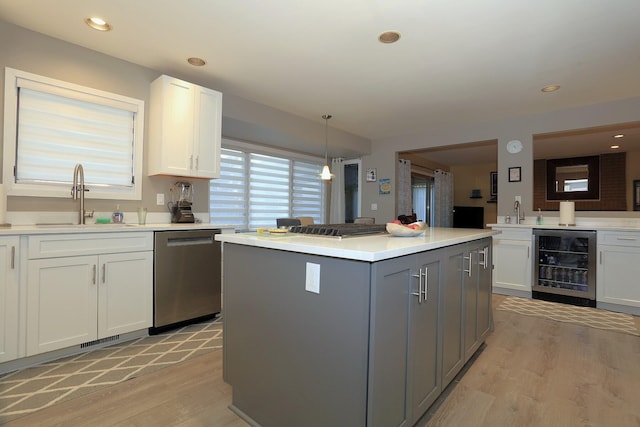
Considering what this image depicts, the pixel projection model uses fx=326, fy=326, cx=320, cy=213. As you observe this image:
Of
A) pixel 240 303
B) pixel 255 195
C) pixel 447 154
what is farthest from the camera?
pixel 447 154

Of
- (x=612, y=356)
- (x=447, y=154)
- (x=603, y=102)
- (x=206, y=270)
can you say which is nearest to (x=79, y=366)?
(x=206, y=270)

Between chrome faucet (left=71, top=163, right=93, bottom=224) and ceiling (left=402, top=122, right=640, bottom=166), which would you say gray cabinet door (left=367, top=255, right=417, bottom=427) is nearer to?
chrome faucet (left=71, top=163, right=93, bottom=224)

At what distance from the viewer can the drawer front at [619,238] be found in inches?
132

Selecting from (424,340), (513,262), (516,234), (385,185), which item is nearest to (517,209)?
(516,234)

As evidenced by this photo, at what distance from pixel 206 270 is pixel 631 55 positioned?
4.00 meters

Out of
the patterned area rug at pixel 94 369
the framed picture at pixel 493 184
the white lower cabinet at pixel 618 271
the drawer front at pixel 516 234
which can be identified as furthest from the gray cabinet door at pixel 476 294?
the framed picture at pixel 493 184

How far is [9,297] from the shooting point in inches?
78.7

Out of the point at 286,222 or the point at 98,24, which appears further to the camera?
the point at 286,222

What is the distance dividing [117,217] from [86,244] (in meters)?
0.55

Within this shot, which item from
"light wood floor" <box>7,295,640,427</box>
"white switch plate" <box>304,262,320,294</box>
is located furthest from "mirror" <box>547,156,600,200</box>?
"white switch plate" <box>304,262,320,294</box>

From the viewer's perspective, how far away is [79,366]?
213cm

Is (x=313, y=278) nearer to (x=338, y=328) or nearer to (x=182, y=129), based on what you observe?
(x=338, y=328)

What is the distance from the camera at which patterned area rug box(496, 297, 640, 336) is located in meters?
3.06

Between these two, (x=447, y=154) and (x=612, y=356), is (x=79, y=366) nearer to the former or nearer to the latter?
(x=612, y=356)
